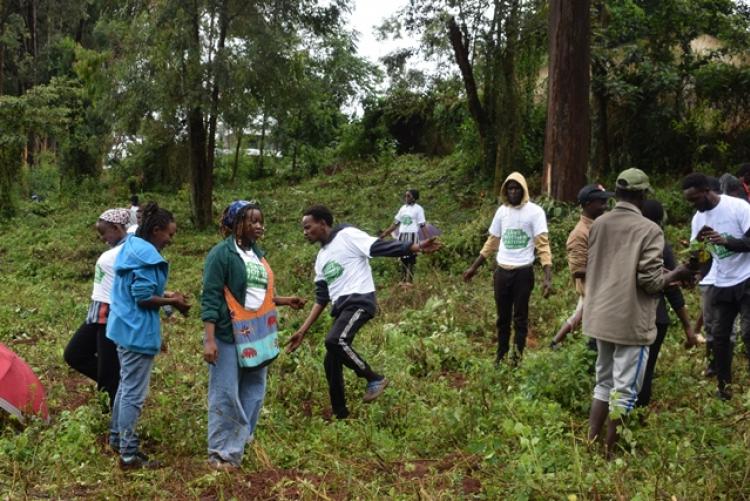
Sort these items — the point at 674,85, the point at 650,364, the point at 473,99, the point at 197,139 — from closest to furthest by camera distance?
the point at 650,364
the point at 674,85
the point at 473,99
the point at 197,139

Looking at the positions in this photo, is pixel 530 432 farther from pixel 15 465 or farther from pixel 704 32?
pixel 704 32

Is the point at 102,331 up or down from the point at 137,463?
up

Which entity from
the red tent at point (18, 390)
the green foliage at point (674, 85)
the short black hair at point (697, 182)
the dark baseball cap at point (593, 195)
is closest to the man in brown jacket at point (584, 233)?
the dark baseball cap at point (593, 195)

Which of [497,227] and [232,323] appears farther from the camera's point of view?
[497,227]

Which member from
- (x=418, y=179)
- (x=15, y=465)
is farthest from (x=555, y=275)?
(x=418, y=179)

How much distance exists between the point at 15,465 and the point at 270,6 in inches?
625

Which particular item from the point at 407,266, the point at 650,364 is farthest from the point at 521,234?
the point at 407,266

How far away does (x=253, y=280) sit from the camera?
4.88 m

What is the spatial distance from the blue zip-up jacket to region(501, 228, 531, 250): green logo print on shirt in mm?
3282

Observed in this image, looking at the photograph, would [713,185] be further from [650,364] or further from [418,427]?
[418,427]

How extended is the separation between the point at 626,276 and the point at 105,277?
3.76 meters

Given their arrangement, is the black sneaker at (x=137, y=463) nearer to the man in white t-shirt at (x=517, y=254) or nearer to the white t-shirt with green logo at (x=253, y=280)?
the white t-shirt with green logo at (x=253, y=280)

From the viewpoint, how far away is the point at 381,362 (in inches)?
282

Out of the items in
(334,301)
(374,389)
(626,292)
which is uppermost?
(626,292)
